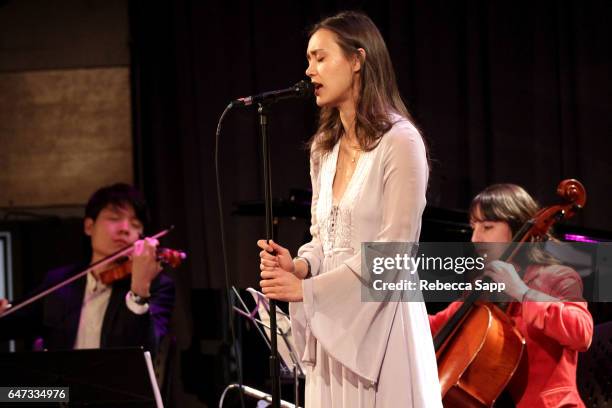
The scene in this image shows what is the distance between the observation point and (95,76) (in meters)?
4.97

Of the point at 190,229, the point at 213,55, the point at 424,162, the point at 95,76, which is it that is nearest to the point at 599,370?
the point at 424,162

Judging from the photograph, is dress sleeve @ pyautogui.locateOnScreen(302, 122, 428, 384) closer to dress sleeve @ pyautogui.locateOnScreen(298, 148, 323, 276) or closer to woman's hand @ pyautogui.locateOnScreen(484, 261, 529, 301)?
dress sleeve @ pyautogui.locateOnScreen(298, 148, 323, 276)

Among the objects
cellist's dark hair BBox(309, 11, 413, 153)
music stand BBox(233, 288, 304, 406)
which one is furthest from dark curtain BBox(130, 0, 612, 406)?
cellist's dark hair BBox(309, 11, 413, 153)

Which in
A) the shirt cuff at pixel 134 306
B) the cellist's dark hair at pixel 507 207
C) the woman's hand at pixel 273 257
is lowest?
the shirt cuff at pixel 134 306

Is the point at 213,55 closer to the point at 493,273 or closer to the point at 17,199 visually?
the point at 17,199

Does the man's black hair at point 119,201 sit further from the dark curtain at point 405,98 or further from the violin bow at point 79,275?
the dark curtain at point 405,98

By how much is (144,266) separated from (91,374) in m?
1.06

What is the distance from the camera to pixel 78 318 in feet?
12.2

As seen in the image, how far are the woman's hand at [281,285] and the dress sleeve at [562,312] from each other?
50.8 inches

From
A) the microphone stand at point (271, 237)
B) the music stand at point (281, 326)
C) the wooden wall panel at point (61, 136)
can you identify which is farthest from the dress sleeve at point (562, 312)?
the wooden wall panel at point (61, 136)

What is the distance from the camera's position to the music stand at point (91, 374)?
8.34 feet

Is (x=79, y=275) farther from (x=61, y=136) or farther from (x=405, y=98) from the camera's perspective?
(x=405, y=98)

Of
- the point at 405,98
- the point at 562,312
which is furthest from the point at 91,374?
the point at 405,98

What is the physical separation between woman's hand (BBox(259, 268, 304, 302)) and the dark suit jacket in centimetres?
189
